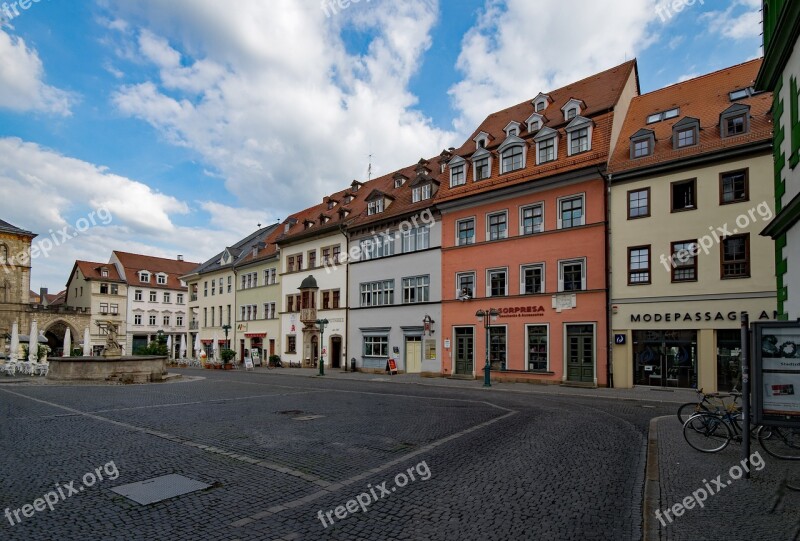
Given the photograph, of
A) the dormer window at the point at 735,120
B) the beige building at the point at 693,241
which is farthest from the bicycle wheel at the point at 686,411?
the dormer window at the point at 735,120

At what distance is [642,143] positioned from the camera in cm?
2431

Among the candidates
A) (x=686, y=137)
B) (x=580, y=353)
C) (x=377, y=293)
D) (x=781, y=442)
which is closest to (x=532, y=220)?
(x=580, y=353)

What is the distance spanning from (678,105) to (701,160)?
243 inches

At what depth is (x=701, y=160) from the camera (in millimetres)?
21750

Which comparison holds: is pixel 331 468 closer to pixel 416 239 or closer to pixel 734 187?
pixel 734 187

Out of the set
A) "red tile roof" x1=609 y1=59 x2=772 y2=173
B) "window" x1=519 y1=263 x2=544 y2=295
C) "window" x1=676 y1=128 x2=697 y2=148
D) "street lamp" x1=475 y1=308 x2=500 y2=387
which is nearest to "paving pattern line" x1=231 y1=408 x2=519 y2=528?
"street lamp" x1=475 y1=308 x2=500 y2=387

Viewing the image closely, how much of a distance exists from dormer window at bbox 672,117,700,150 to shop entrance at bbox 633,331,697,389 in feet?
28.4

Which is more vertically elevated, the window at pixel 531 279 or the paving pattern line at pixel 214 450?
the window at pixel 531 279

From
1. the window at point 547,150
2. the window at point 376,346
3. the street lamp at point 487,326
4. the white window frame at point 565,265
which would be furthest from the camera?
the window at point 376,346

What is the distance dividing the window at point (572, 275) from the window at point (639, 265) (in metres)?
2.20

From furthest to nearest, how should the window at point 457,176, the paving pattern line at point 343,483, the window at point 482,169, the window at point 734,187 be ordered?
the window at point 457,176 < the window at point 482,169 < the window at point 734,187 < the paving pattern line at point 343,483

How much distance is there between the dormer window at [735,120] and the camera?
21.5 metres

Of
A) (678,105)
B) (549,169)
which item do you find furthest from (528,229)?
(678,105)

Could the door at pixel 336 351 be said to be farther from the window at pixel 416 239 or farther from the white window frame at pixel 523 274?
the white window frame at pixel 523 274
